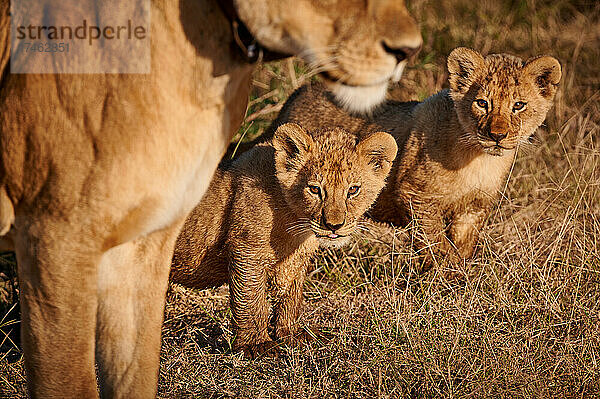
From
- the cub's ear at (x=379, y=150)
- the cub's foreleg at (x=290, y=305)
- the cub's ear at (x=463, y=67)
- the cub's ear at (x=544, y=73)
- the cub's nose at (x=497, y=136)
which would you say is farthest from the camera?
the cub's ear at (x=463, y=67)

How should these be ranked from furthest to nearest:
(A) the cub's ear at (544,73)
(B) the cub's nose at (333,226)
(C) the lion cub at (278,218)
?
(A) the cub's ear at (544,73) → (C) the lion cub at (278,218) → (B) the cub's nose at (333,226)

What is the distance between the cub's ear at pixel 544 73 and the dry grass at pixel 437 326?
2.32 ft

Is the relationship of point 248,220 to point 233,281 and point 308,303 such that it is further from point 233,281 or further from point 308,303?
point 308,303

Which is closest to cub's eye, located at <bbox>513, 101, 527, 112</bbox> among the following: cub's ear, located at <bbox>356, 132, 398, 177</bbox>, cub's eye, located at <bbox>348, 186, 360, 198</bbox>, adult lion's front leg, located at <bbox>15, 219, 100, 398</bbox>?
cub's ear, located at <bbox>356, 132, 398, 177</bbox>

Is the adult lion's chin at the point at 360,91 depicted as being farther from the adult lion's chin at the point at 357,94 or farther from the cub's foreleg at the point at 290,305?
the cub's foreleg at the point at 290,305

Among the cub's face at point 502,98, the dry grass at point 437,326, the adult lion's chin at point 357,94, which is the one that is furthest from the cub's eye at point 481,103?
the adult lion's chin at point 357,94

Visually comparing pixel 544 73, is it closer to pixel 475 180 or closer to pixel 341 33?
pixel 475 180

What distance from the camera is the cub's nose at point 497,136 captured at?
4469mm

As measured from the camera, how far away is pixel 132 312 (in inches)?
115

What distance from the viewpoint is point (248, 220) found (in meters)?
4.13

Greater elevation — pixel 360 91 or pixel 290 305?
pixel 360 91

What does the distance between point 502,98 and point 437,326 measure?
1.48 meters

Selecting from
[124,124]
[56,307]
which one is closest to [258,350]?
[56,307]

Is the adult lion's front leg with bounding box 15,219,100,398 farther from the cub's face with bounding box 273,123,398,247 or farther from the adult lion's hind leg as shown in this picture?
the cub's face with bounding box 273,123,398,247
